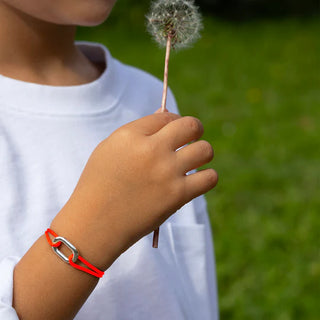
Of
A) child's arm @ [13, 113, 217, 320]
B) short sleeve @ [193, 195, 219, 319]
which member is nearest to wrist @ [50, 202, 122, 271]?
child's arm @ [13, 113, 217, 320]

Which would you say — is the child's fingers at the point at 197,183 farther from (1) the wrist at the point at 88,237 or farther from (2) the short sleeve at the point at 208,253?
(2) the short sleeve at the point at 208,253

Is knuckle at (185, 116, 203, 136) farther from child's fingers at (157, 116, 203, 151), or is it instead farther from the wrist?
the wrist

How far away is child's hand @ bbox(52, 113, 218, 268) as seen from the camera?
2.65 ft

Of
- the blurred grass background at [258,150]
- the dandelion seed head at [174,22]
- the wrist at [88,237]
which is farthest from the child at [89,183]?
the blurred grass background at [258,150]

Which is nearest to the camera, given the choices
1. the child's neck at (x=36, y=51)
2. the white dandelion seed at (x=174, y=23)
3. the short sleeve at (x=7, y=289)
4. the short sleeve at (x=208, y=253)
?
the short sleeve at (x=7, y=289)

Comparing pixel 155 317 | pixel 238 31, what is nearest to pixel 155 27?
pixel 155 317

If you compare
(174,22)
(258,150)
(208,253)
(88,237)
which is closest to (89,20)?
(174,22)

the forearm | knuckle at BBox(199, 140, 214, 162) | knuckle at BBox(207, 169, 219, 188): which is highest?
knuckle at BBox(199, 140, 214, 162)

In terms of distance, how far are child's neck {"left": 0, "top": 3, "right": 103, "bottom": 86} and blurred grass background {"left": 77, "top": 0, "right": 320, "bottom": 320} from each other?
1.37 metres

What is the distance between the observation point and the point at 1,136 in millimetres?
974

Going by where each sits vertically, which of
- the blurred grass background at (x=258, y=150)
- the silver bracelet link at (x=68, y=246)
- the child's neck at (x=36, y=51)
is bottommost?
the blurred grass background at (x=258, y=150)

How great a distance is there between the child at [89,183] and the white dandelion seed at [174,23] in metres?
0.11

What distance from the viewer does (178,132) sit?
2.71ft

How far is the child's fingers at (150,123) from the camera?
0.83 meters
